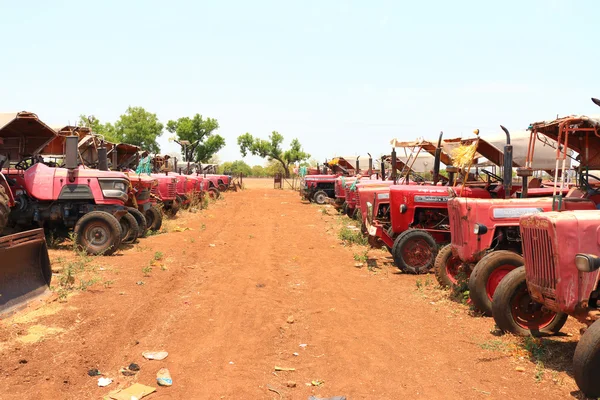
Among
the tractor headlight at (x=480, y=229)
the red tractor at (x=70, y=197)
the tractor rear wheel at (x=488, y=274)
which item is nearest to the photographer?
the tractor rear wheel at (x=488, y=274)

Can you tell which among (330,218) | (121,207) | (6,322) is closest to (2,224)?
(121,207)

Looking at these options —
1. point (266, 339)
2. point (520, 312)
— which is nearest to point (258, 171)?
point (266, 339)

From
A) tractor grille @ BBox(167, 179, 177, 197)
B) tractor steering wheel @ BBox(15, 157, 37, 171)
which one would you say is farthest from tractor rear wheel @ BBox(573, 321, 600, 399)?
tractor grille @ BBox(167, 179, 177, 197)

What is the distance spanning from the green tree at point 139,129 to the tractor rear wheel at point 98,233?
4526 cm

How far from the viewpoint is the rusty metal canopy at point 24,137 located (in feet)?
38.1

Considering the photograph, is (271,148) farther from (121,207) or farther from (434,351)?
(434,351)

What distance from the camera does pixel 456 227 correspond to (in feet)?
26.3

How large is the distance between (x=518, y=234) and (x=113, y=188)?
7816mm

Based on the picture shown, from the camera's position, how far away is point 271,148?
229ft

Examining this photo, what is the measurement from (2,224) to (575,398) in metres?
8.77

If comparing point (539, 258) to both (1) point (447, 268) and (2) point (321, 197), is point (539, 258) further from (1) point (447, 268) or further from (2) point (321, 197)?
(2) point (321, 197)

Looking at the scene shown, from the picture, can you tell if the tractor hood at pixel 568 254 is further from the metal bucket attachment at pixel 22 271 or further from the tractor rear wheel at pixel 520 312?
the metal bucket attachment at pixel 22 271

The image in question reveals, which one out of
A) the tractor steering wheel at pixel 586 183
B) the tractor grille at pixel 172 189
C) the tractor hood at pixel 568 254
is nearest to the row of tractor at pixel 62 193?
the tractor grille at pixel 172 189

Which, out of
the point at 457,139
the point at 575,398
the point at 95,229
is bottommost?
the point at 575,398
